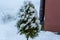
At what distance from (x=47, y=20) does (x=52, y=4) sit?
0.27 metres

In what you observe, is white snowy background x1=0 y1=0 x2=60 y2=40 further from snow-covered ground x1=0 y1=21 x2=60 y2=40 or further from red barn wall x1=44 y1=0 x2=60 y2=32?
red barn wall x1=44 y1=0 x2=60 y2=32

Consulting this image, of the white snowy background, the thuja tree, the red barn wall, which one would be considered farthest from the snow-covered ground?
the thuja tree

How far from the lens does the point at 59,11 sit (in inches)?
112

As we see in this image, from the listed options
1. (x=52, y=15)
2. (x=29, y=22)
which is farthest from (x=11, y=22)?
(x=29, y=22)

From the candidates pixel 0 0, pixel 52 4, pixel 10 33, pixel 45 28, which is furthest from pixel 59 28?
pixel 0 0

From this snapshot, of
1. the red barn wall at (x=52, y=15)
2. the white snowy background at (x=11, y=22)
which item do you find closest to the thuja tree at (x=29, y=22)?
the white snowy background at (x=11, y=22)

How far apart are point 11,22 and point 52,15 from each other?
31.5 inches

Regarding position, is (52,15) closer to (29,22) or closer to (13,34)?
(13,34)

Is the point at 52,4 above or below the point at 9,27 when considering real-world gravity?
above

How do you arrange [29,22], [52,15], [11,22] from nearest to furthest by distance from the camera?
[29,22] < [52,15] < [11,22]

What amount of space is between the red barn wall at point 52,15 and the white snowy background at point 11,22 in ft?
0.34

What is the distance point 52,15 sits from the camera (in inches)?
113

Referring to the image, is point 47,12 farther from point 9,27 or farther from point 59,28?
point 9,27

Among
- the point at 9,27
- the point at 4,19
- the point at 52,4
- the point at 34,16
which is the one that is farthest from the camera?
the point at 4,19
